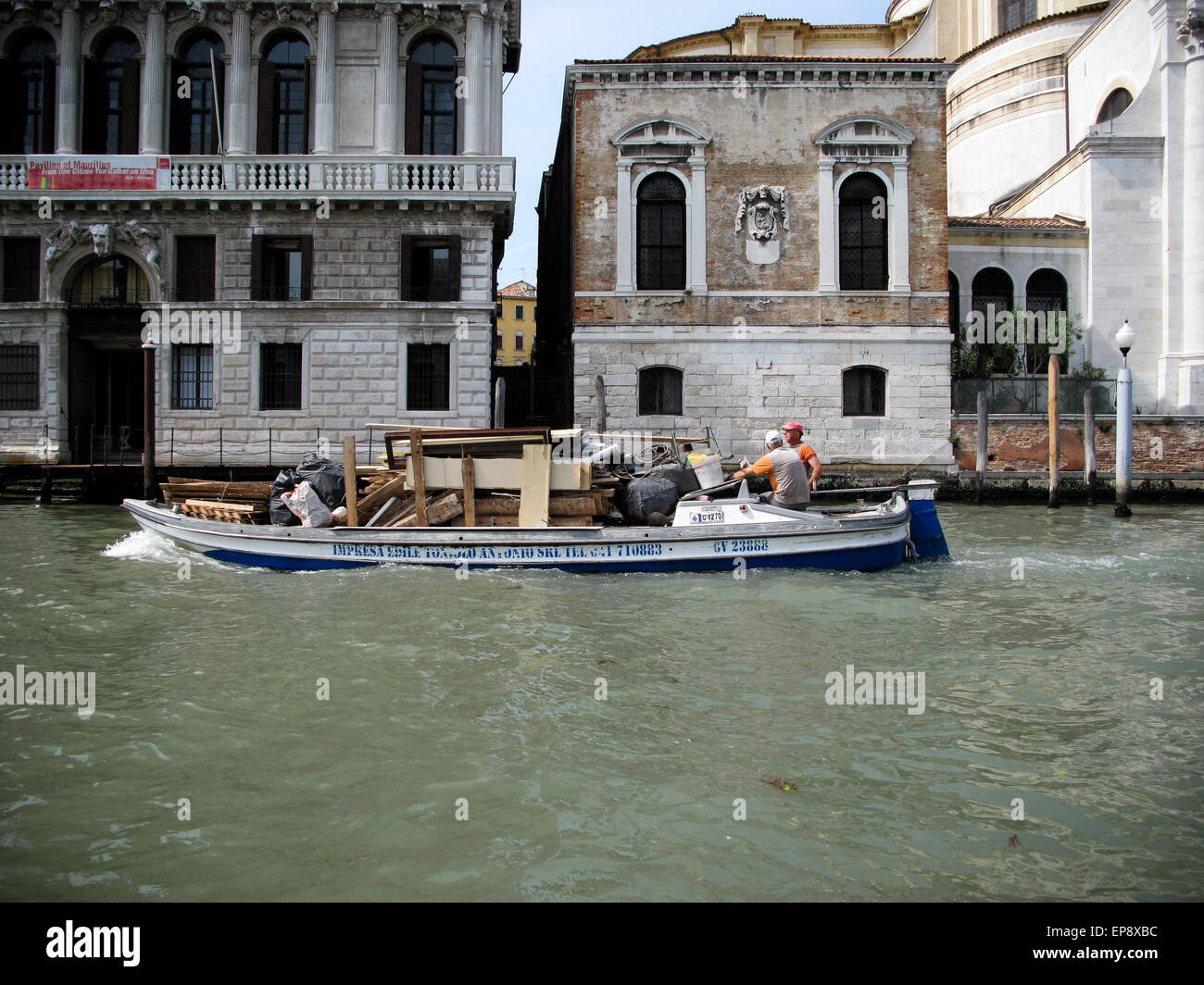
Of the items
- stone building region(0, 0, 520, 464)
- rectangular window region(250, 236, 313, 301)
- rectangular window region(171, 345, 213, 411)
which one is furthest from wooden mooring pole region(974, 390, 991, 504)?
rectangular window region(171, 345, 213, 411)

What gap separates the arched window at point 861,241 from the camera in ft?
74.6

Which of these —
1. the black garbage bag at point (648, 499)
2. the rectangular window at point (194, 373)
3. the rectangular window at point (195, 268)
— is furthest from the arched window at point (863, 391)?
the rectangular window at point (195, 268)

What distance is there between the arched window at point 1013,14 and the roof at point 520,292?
45.0 m

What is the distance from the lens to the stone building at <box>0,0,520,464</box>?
2183cm

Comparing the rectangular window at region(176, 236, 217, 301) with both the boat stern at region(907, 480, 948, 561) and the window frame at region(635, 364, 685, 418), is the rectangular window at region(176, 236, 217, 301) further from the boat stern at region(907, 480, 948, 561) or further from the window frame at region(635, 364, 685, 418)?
the boat stern at region(907, 480, 948, 561)

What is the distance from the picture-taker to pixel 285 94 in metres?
22.8

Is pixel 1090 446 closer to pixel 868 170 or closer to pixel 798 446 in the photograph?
pixel 868 170

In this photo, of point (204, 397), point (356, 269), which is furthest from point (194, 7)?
point (204, 397)

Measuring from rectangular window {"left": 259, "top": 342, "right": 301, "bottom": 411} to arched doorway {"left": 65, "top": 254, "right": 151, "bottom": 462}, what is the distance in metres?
3.30

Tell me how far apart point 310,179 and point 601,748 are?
65.5ft

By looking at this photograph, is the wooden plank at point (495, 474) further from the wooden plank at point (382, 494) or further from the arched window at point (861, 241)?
the arched window at point (861, 241)

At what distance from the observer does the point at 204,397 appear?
72.5ft
